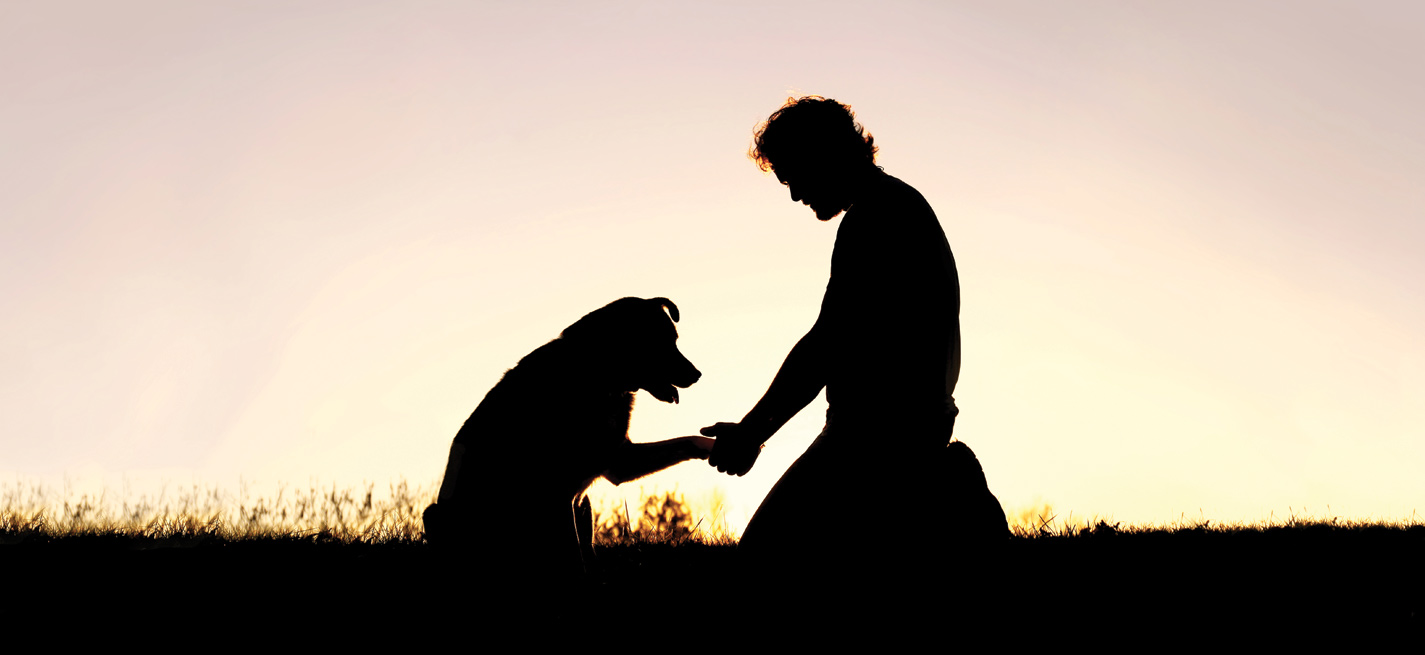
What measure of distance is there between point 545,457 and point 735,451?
5.30ft

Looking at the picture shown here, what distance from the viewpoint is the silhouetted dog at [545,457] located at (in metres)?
4.99

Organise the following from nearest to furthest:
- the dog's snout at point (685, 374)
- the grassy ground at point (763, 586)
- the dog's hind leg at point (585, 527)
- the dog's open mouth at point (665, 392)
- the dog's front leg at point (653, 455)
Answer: the grassy ground at point (763, 586) → the dog's front leg at point (653, 455) → the dog's hind leg at point (585, 527) → the dog's open mouth at point (665, 392) → the dog's snout at point (685, 374)

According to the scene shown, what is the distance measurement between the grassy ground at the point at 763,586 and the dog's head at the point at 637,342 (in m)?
1.02

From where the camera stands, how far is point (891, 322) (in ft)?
11.0

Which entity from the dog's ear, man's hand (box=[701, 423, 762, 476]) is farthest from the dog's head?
man's hand (box=[701, 423, 762, 476])

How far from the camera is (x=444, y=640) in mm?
4105

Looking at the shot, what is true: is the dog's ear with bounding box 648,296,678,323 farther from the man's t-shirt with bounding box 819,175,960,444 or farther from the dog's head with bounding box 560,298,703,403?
the man's t-shirt with bounding box 819,175,960,444

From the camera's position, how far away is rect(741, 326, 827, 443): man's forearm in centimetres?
344

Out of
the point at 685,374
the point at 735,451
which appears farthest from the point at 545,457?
the point at 685,374

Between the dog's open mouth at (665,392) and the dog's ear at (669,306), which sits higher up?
the dog's ear at (669,306)

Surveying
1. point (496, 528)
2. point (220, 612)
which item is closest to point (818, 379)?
point (496, 528)

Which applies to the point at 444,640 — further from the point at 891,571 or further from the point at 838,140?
the point at 838,140

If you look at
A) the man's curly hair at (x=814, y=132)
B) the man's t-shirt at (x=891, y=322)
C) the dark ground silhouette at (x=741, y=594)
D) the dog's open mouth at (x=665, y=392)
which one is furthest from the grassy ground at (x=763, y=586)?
the man's curly hair at (x=814, y=132)

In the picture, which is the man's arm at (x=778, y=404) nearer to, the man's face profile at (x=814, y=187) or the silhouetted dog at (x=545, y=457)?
the man's face profile at (x=814, y=187)
